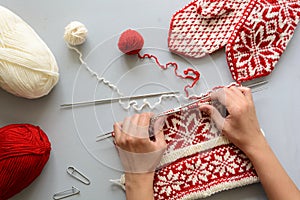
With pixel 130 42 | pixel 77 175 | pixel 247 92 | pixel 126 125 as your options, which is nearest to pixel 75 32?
pixel 130 42

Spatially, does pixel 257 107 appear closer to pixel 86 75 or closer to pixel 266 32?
pixel 266 32

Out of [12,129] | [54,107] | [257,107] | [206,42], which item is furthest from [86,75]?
[257,107]

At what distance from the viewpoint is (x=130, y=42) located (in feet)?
3.47

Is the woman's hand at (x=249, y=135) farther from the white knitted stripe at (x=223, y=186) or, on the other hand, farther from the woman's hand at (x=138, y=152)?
the woman's hand at (x=138, y=152)

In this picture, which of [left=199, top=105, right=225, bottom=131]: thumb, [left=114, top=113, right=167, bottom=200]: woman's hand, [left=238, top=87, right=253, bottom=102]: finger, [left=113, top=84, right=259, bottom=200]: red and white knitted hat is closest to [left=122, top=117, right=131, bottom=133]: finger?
[left=114, top=113, right=167, bottom=200]: woman's hand

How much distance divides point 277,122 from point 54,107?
65 centimetres

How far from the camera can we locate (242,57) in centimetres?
112

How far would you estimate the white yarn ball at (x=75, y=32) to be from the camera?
106cm

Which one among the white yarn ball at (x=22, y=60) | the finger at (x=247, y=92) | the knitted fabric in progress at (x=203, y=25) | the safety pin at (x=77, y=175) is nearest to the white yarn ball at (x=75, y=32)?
the white yarn ball at (x=22, y=60)

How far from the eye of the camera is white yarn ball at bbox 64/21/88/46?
1062 millimetres

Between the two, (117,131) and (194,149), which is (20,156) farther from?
(194,149)

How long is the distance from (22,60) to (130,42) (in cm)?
29

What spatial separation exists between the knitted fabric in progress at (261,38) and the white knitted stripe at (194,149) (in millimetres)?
186

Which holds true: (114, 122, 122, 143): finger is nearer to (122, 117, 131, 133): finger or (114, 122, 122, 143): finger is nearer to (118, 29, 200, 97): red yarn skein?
(122, 117, 131, 133): finger
